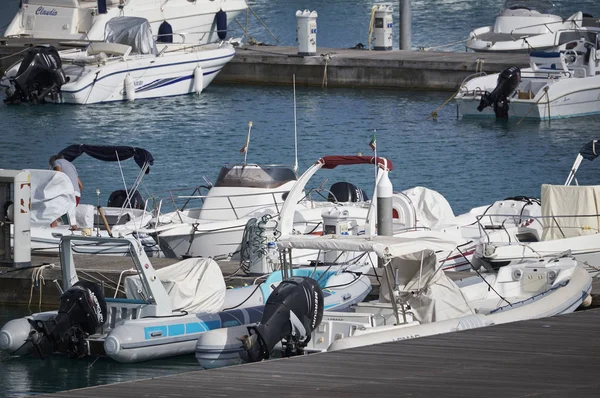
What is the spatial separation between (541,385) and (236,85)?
33.7 meters

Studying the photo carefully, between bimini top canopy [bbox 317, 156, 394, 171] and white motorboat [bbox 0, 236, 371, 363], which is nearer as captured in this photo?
white motorboat [bbox 0, 236, 371, 363]

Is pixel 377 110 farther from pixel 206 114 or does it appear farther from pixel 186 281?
pixel 186 281

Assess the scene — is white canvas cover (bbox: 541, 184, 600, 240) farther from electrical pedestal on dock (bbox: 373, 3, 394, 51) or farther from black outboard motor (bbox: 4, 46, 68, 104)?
electrical pedestal on dock (bbox: 373, 3, 394, 51)

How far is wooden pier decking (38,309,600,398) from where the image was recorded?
1025 centimetres

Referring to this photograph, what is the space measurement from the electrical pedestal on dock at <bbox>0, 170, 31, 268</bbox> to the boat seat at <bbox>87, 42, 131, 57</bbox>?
22.0 m

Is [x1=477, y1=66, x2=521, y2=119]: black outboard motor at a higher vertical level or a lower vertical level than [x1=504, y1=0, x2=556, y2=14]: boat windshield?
lower

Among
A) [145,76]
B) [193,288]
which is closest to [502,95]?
[145,76]

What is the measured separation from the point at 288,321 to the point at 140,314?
1985mm

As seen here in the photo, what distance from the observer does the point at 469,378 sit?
1064cm

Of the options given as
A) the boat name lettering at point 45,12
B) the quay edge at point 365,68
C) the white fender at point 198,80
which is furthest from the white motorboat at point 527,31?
the boat name lettering at point 45,12

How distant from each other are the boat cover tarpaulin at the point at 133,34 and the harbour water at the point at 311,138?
5.95 feet

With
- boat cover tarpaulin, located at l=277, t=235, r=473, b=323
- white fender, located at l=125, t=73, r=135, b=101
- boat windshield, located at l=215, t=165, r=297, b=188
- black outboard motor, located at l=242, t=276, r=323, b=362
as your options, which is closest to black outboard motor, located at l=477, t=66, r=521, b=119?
white fender, located at l=125, t=73, r=135, b=101

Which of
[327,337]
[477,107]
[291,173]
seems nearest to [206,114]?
[477,107]

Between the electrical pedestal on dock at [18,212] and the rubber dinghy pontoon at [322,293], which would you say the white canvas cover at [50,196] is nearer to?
the electrical pedestal on dock at [18,212]
